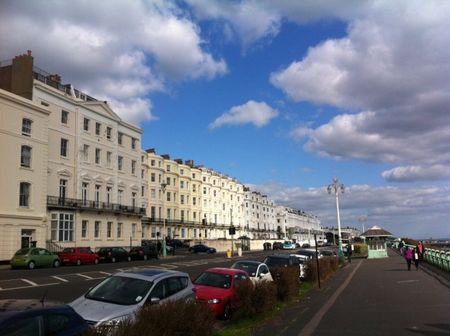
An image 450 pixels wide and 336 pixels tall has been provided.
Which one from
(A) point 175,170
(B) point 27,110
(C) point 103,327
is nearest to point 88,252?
(B) point 27,110

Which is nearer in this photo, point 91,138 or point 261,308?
point 261,308

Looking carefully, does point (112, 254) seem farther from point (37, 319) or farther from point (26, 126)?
point (37, 319)

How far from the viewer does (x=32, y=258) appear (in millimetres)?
37250

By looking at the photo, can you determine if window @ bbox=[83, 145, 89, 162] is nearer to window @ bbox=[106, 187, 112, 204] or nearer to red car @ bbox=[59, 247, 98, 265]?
window @ bbox=[106, 187, 112, 204]

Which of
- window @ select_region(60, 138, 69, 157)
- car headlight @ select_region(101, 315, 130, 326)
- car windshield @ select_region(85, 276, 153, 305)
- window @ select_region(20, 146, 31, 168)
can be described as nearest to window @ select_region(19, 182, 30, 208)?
window @ select_region(20, 146, 31, 168)

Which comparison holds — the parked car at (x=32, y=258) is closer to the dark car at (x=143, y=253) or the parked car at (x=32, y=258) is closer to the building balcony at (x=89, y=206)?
the building balcony at (x=89, y=206)

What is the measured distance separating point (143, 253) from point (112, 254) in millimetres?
4771

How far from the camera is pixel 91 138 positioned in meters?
58.1

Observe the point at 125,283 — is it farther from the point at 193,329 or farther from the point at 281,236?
the point at 281,236

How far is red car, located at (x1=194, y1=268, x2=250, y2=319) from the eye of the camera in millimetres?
13586

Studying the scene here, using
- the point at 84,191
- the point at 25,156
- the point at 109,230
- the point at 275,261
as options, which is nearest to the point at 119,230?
the point at 109,230

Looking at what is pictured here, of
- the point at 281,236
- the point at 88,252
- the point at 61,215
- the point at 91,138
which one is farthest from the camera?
the point at 281,236

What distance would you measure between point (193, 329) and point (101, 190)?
54300 millimetres

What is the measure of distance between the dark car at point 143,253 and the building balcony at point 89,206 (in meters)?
8.19
